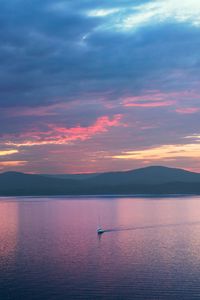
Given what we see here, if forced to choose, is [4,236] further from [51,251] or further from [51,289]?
[51,289]

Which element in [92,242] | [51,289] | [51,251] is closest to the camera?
[51,289]

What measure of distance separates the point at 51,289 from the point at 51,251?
102ft

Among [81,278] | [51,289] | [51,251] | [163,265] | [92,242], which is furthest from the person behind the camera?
[92,242]

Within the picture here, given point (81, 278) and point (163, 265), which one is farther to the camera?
point (163, 265)

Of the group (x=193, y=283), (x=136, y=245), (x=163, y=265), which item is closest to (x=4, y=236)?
(x=136, y=245)

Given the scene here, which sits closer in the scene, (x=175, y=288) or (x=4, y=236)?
(x=175, y=288)

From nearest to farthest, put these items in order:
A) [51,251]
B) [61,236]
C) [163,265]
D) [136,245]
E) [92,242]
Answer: [163,265], [51,251], [136,245], [92,242], [61,236]

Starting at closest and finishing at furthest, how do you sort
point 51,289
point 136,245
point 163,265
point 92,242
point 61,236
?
point 51,289 → point 163,265 → point 136,245 → point 92,242 → point 61,236

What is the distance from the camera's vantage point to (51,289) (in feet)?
192

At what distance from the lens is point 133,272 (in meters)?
68.1

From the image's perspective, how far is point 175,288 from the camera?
5859 cm

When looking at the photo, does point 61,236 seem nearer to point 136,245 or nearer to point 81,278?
point 136,245

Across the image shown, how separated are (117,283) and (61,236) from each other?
184 ft

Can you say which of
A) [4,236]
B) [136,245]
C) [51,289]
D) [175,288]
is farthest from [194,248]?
[4,236]
